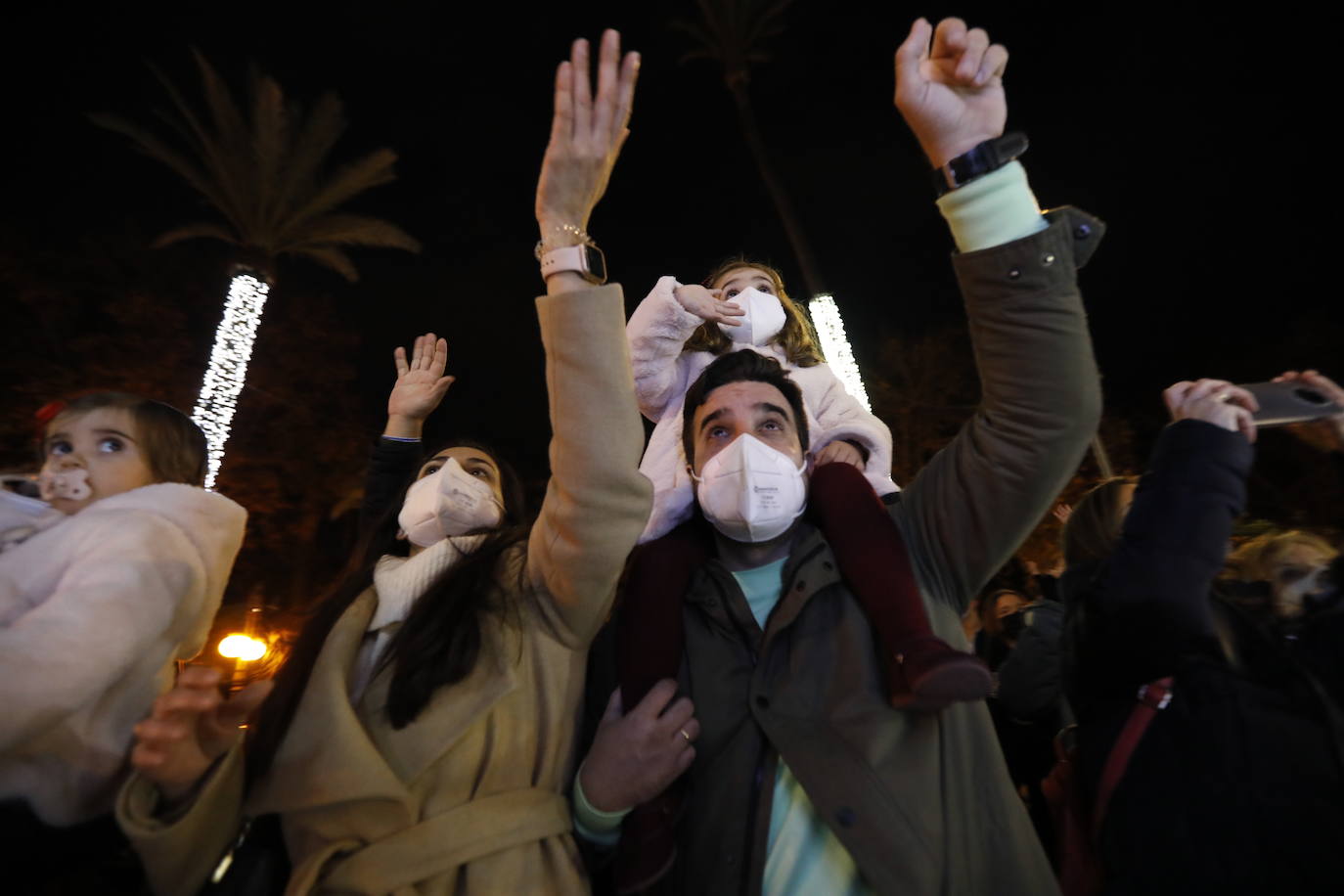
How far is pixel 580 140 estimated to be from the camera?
204cm

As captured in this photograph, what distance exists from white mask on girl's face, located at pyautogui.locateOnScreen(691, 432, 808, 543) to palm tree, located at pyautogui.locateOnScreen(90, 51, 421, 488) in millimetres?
13060

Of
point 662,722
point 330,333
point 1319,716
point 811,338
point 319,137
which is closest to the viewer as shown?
point 1319,716

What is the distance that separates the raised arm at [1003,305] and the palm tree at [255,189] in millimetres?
13492

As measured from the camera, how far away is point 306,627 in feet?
7.75

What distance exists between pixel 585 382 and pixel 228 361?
1361 centimetres

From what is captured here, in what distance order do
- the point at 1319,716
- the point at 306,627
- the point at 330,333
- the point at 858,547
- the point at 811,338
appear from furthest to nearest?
the point at 330,333 < the point at 811,338 < the point at 306,627 < the point at 858,547 < the point at 1319,716

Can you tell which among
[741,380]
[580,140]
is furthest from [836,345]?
[580,140]

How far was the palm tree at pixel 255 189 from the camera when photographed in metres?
13.0

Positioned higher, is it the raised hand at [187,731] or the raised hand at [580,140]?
the raised hand at [580,140]

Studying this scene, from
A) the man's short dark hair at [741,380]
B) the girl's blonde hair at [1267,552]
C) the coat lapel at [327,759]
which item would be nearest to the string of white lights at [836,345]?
the girl's blonde hair at [1267,552]

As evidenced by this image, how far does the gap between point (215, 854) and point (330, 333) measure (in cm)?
1644

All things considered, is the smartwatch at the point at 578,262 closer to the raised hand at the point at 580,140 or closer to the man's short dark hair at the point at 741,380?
the raised hand at the point at 580,140

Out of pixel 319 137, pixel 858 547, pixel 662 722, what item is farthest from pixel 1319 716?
pixel 319 137

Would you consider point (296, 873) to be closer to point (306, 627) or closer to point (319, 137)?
point (306, 627)
